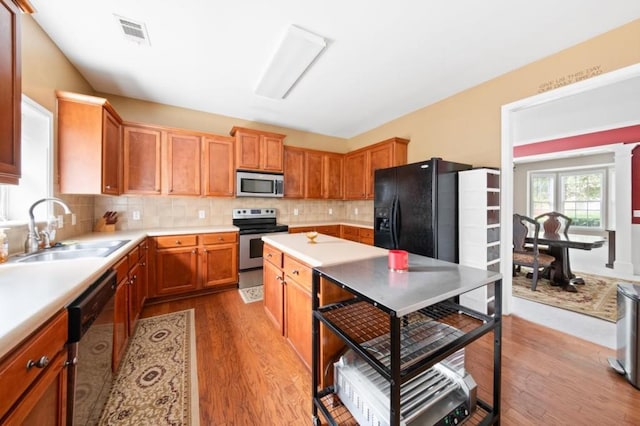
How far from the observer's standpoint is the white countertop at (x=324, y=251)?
1.57 m

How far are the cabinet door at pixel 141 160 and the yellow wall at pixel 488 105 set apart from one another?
3.72 metres

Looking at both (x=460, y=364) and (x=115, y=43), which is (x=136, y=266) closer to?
(x=115, y=43)

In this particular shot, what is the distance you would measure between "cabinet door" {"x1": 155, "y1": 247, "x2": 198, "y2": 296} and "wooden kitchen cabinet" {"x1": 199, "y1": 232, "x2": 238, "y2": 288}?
0.12m

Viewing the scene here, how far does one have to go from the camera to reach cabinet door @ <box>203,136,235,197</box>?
11.6 feet

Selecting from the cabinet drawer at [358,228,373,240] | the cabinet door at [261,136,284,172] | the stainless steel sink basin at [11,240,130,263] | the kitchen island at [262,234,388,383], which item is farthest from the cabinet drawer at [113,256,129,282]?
the cabinet drawer at [358,228,373,240]

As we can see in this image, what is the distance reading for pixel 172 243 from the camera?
3.01 m

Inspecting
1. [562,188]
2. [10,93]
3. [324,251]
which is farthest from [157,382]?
[562,188]

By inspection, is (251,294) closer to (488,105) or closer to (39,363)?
(39,363)

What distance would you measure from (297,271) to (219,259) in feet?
6.45

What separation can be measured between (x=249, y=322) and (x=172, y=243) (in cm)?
146

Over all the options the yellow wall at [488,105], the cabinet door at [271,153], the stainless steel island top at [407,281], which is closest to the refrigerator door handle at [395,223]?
the yellow wall at [488,105]

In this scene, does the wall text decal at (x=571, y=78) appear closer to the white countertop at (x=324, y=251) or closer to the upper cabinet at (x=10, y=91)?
the white countertop at (x=324, y=251)

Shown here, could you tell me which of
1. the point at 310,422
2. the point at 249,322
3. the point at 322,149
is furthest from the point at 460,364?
the point at 322,149

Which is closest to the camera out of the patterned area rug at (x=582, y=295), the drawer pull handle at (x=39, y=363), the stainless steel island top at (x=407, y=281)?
the drawer pull handle at (x=39, y=363)
